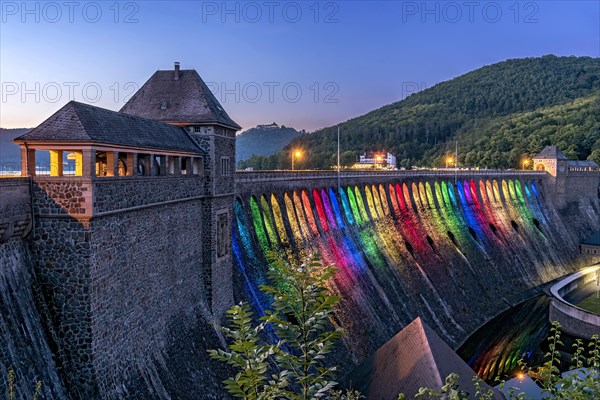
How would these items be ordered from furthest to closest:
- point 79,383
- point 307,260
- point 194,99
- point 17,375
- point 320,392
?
1. point 194,99
2. point 79,383
3. point 17,375
4. point 307,260
5. point 320,392

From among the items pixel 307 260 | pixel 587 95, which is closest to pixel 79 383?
pixel 307 260

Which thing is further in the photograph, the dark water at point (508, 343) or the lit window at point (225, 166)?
the dark water at point (508, 343)

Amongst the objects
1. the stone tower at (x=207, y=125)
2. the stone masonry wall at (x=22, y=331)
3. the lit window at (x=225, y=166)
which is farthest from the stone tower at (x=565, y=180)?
the stone masonry wall at (x=22, y=331)

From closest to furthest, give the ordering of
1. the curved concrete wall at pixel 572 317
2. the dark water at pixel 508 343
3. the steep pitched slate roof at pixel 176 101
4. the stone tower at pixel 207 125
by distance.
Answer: the steep pitched slate roof at pixel 176 101, the stone tower at pixel 207 125, the dark water at pixel 508 343, the curved concrete wall at pixel 572 317

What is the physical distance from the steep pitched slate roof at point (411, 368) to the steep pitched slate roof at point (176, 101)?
12785 millimetres

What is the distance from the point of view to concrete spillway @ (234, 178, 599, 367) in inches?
1378

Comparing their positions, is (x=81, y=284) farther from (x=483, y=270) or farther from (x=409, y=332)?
(x=483, y=270)

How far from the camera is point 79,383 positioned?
1554 cm

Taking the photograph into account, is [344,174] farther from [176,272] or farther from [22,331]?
[22,331]

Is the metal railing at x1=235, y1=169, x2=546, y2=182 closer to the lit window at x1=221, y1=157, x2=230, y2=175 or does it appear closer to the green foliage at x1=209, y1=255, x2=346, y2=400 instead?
the lit window at x1=221, y1=157, x2=230, y2=175

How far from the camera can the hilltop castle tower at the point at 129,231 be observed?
15.7 metres

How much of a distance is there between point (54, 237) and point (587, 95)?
21126 cm

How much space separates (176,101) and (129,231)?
29.0 ft

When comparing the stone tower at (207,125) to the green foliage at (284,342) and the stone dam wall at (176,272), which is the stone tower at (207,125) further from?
the green foliage at (284,342)
